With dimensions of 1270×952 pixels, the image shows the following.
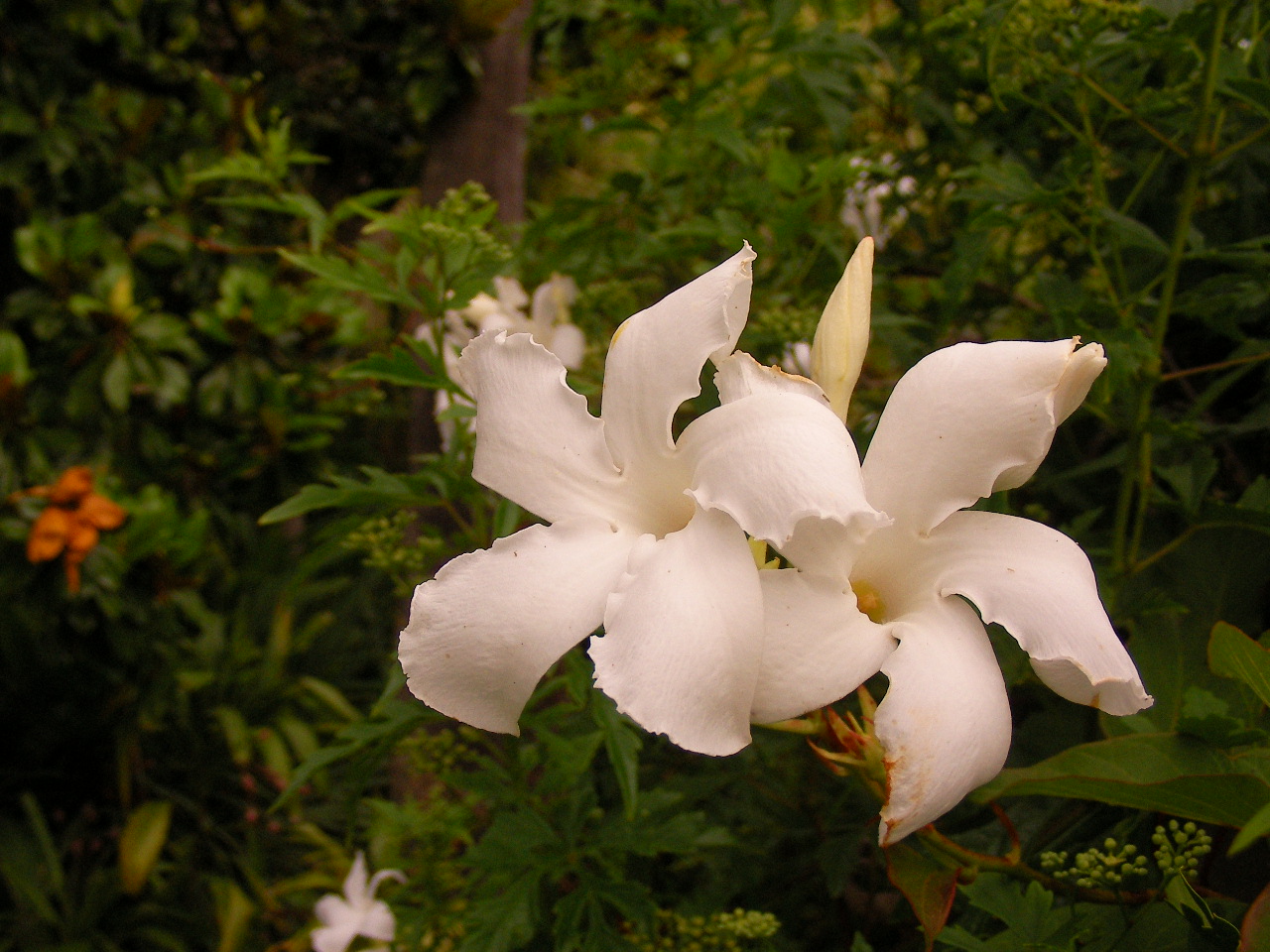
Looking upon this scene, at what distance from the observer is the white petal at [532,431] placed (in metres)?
0.50

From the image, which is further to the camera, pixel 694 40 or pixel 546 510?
pixel 694 40

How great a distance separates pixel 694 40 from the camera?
0.96m

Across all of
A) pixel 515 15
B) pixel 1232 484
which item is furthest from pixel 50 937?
pixel 1232 484

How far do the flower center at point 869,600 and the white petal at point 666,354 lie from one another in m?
0.14

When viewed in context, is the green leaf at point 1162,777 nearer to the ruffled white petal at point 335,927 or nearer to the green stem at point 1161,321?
the green stem at point 1161,321

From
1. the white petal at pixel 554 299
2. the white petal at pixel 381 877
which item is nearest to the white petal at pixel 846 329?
the white petal at pixel 554 299

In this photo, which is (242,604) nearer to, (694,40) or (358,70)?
(358,70)

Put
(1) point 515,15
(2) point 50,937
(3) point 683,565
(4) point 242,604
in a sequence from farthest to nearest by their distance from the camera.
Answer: (4) point 242,604 < (2) point 50,937 < (1) point 515,15 < (3) point 683,565

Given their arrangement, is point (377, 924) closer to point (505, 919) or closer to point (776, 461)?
point (505, 919)

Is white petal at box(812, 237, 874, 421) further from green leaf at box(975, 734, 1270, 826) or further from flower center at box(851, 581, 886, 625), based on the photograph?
green leaf at box(975, 734, 1270, 826)

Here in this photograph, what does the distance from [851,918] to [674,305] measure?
29.8 inches

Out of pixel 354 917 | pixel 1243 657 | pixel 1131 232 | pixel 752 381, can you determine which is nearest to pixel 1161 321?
pixel 1131 232

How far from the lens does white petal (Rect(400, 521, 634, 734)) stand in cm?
43

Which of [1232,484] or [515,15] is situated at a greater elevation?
[515,15]
